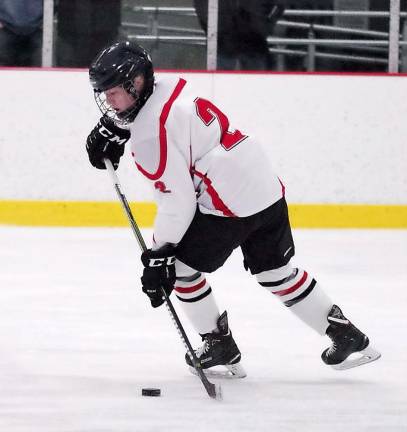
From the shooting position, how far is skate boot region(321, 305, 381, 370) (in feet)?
9.86

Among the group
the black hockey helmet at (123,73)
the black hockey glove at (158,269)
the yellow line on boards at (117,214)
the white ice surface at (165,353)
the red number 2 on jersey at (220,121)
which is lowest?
the yellow line on boards at (117,214)

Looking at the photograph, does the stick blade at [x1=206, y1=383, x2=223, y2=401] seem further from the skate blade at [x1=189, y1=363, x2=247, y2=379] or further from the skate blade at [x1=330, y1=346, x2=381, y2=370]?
the skate blade at [x1=330, y1=346, x2=381, y2=370]

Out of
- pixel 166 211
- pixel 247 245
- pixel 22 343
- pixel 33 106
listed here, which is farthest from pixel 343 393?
pixel 33 106

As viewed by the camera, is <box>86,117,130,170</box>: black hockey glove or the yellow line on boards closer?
<box>86,117,130,170</box>: black hockey glove

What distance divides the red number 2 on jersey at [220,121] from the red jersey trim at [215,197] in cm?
9

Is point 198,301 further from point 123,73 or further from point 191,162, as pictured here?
point 123,73

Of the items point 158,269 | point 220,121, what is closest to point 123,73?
point 220,121

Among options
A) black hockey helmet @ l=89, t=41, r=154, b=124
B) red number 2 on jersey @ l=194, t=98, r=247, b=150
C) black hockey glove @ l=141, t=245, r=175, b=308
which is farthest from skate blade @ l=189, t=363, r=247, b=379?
black hockey helmet @ l=89, t=41, r=154, b=124

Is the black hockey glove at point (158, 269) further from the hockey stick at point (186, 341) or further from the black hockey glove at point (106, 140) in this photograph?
the black hockey glove at point (106, 140)

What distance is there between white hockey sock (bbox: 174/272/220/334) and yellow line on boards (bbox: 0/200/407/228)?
10.7 ft

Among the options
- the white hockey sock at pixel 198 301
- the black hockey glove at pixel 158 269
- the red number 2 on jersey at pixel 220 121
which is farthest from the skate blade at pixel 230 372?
the red number 2 on jersey at pixel 220 121

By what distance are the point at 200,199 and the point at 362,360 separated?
0.63m

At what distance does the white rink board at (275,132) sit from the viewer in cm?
630

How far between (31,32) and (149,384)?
4.10 m
